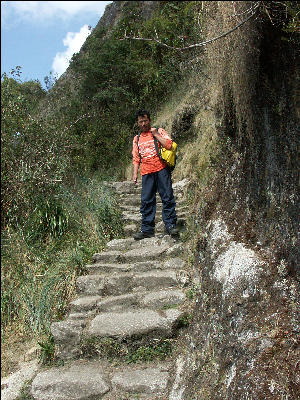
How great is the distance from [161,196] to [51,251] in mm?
2024

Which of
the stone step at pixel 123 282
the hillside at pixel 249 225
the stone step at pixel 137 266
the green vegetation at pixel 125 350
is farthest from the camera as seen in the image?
the stone step at pixel 137 266

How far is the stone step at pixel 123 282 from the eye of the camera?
4.78m

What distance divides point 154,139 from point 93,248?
1.91 meters

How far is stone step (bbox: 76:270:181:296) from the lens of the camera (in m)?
4.78

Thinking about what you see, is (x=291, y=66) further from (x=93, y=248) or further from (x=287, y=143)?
(x=93, y=248)

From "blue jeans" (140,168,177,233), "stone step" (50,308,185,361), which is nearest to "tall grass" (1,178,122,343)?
"stone step" (50,308,185,361)

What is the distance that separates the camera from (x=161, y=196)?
576cm

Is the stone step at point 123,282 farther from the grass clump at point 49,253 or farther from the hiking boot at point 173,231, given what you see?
the hiking boot at point 173,231

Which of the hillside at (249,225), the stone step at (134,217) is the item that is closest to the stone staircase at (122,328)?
the hillside at (249,225)

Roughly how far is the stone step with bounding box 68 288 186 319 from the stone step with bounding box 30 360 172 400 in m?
0.72

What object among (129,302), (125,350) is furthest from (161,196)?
(125,350)

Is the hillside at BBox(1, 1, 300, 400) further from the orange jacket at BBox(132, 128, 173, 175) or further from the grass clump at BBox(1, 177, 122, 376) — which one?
the grass clump at BBox(1, 177, 122, 376)

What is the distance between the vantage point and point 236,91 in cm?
330

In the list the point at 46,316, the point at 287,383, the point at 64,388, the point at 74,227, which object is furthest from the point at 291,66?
the point at 74,227
